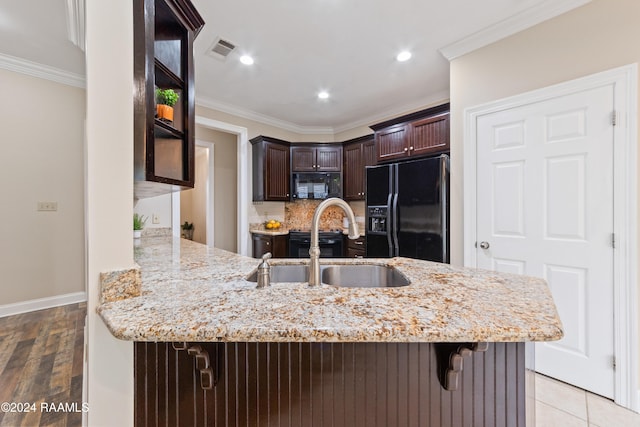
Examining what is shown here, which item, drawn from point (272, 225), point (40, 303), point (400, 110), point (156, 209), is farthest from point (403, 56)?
point (40, 303)

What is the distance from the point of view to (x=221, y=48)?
252cm

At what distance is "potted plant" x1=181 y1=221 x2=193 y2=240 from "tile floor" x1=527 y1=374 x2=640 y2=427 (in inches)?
236

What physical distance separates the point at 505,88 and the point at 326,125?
3.01 m

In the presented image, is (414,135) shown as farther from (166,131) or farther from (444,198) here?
(166,131)

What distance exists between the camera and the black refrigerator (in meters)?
2.55

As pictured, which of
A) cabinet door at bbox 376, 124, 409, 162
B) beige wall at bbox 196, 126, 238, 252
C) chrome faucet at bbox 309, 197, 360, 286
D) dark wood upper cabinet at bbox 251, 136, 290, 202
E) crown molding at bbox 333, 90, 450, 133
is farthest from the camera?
beige wall at bbox 196, 126, 238, 252

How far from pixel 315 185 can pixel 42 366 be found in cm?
354

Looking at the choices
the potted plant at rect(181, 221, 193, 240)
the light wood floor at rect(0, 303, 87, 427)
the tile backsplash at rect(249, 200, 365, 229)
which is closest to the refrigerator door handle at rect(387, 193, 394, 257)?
the tile backsplash at rect(249, 200, 365, 229)

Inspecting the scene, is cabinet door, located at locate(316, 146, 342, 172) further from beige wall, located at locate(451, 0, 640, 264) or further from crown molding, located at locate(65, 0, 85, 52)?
crown molding, located at locate(65, 0, 85, 52)

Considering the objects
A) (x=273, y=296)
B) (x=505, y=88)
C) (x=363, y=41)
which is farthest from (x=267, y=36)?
(x=273, y=296)

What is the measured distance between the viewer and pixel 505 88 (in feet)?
7.11

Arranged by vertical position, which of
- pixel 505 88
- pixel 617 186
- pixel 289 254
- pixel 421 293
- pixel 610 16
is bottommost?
pixel 289 254

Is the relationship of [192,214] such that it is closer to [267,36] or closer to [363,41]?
[267,36]

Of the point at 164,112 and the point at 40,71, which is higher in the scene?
the point at 40,71
